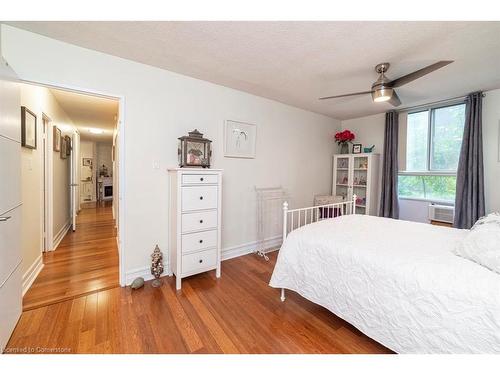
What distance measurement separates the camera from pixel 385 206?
361cm

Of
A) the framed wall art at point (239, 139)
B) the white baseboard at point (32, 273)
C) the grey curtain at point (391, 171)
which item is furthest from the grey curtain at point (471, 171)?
the white baseboard at point (32, 273)

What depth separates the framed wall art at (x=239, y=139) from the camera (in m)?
2.89

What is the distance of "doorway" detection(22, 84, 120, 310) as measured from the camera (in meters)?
2.19

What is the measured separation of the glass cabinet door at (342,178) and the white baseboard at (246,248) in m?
1.67

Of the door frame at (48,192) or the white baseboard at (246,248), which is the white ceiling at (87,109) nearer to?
the door frame at (48,192)

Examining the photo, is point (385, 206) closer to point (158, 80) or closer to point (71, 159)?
point (158, 80)

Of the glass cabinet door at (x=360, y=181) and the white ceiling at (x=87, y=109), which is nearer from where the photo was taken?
the white ceiling at (x=87, y=109)

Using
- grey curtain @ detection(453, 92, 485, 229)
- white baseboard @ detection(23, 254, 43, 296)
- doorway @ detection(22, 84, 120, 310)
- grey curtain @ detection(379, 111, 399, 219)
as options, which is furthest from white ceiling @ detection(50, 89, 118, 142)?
grey curtain @ detection(453, 92, 485, 229)

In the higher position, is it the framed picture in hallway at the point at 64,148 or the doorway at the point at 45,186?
the framed picture in hallway at the point at 64,148

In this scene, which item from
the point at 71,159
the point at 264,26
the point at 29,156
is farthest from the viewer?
the point at 71,159

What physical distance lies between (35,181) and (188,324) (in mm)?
2494

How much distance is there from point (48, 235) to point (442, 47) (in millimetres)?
4982

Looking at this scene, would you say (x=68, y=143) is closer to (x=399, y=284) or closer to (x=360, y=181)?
(x=399, y=284)
